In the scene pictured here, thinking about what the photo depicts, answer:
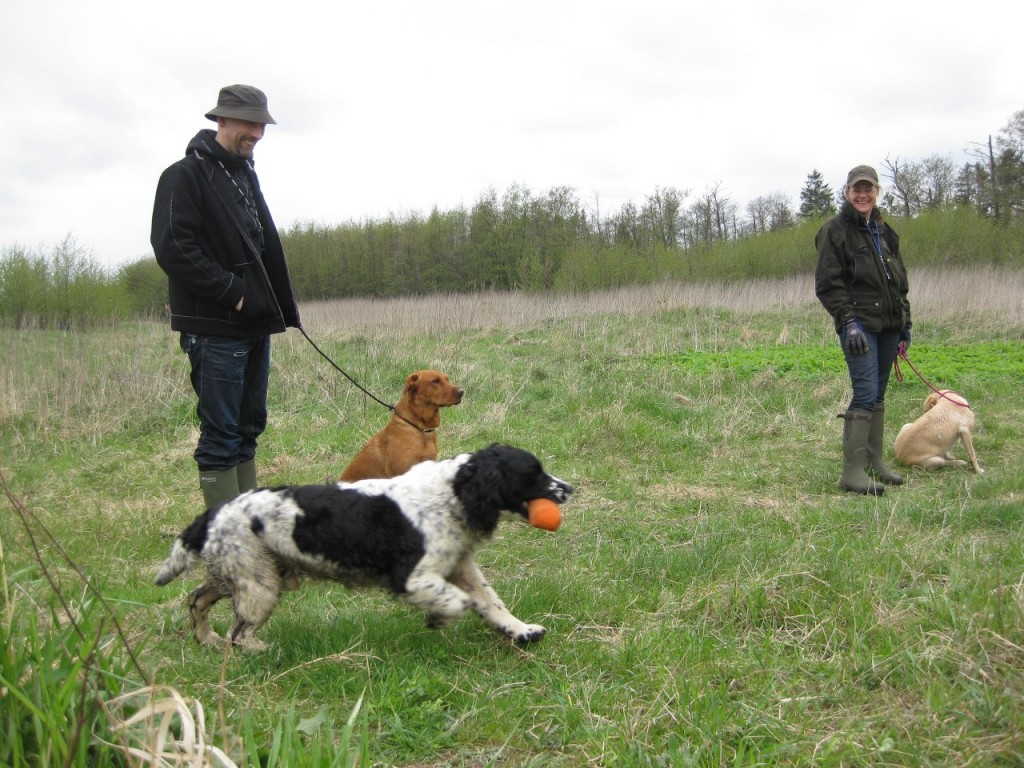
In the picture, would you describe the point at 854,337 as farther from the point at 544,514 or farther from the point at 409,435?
the point at 544,514

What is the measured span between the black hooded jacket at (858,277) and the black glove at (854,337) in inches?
2.0

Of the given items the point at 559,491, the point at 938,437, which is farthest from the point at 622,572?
the point at 938,437

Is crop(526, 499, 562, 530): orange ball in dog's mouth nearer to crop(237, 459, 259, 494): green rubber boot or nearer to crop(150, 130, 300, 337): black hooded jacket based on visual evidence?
crop(150, 130, 300, 337): black hooded jacket

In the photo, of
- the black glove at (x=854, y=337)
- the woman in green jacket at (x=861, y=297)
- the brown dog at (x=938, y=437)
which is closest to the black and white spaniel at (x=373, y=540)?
the black glove at (x=854, y=337)

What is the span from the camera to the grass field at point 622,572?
7.55 ft

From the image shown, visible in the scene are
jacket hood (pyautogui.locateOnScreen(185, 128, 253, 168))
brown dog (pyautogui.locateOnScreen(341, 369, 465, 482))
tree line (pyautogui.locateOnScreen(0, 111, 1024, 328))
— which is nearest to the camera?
jacket hood (pyautogui.locateOnScreen(185, 128, 253, 168))

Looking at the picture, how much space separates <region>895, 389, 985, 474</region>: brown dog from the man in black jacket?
5.15 metres

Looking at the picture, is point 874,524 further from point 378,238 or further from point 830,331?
point 378,238

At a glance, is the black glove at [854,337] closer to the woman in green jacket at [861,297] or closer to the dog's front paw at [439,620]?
the woman in green jacket at [861,297]

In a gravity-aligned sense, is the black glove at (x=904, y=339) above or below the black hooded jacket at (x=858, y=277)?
below

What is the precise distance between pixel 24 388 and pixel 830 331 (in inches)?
468

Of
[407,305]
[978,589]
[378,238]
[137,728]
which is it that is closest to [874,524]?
[978,589]

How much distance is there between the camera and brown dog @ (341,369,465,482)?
17.2 feet

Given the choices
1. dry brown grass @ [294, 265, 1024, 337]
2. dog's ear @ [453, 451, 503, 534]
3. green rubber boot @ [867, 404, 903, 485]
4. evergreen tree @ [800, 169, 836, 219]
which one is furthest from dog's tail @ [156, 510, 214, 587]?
evergreen tree @ [800, 169, 836, 219]
